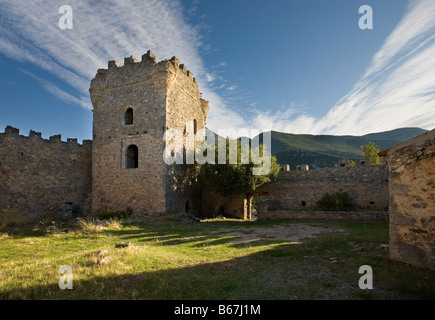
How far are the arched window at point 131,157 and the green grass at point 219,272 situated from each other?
28.4ft

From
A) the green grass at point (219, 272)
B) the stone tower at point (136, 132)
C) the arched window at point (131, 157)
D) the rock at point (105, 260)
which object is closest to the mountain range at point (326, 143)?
the arched window at point (131, 157)

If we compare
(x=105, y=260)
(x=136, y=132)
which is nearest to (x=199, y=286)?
(x=105, y=260)

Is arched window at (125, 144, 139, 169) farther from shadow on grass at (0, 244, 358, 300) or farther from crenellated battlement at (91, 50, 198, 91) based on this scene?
shadow on grass at (0, 244, 358, 300)

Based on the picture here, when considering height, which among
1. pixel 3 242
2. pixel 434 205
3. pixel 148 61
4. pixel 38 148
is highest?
pixel 148 61

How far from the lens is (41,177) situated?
16.5m

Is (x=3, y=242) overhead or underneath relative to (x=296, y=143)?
underneath

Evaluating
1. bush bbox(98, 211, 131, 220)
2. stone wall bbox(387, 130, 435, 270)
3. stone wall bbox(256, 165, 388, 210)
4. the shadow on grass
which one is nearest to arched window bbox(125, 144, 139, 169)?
bush bbox(98, 211, 131, 220)

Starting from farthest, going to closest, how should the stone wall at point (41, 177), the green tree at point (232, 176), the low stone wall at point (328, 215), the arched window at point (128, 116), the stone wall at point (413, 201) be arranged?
the arched window at point (128, 116) → the green tree at point (232, 176) → the stone wall at point (41, 177) → the low stone wall at point (328, 215) → the stone wall at point (413, 201)

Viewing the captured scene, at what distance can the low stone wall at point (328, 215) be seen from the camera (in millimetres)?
13102

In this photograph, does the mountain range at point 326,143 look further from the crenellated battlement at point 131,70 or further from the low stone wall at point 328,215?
the crenellated battlement at point 131,70
